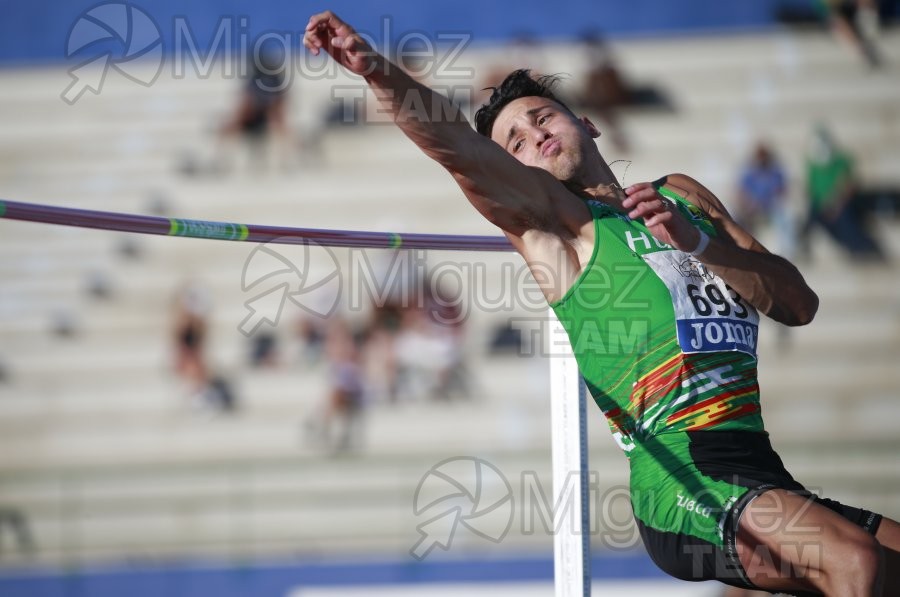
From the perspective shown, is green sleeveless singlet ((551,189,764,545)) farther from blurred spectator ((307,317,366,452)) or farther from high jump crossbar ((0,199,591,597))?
blurred spectator ((307,317,366,452))

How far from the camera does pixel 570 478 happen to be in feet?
8.76

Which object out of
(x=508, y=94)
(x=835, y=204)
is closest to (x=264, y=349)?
(x=835, y=204)

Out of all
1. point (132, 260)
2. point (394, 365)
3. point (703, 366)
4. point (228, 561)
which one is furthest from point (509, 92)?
point (132, 260)

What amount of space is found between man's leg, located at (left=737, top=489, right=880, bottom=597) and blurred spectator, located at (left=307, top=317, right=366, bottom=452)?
5.76 meters

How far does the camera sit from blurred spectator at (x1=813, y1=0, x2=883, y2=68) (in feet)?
27.6

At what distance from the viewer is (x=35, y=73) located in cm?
939

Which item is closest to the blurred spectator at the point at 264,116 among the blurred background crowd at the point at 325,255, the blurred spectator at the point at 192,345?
the blurred background crowd at the point at 325,255

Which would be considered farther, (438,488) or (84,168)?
(84,168)

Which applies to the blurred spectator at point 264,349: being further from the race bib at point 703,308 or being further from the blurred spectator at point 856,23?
the race bib at point 703,308

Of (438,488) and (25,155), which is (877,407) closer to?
(438,488)

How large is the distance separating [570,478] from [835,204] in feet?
20.0

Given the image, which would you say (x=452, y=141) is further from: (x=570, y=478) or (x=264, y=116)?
(x=264, y=116)

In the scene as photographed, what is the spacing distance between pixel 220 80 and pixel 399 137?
1.68 metres

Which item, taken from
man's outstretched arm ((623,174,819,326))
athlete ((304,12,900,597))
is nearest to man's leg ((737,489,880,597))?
athlete ((304,12,900,597))
